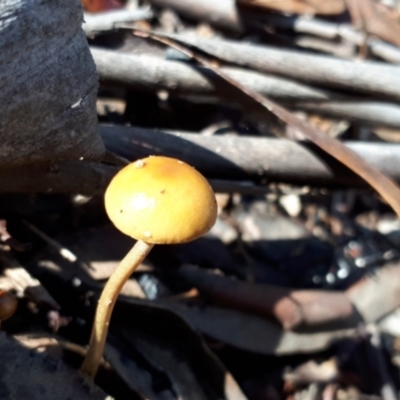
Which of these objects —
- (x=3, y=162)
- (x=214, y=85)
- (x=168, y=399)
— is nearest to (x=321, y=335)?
(x=168, y=399)

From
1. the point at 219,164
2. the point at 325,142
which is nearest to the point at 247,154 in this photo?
the point at 219,164

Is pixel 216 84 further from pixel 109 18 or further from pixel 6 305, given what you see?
pixel 6 305

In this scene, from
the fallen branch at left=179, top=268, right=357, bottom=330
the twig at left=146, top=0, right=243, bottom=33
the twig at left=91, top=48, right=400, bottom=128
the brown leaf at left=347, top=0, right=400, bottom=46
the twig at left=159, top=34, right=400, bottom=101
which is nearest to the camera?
the fallen branch at left=179, top=268, right=357, bottom=330

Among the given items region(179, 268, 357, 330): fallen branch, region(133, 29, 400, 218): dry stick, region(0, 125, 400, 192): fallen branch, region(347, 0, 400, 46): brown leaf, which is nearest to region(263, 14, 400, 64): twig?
region(347, 0, 400, 46): brown leaf

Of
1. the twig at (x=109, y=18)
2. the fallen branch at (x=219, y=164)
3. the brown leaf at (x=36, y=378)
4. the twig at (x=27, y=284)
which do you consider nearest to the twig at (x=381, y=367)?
the fallen branch at (x=219, y=164)

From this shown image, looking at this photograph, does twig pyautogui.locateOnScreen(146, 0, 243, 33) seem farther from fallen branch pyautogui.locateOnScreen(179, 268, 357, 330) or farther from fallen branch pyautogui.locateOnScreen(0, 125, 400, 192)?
fallen branch pyautogui.locateOnScreen(179, 268, 357, 330)

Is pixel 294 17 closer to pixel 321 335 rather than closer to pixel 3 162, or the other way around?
pixel 321 335
